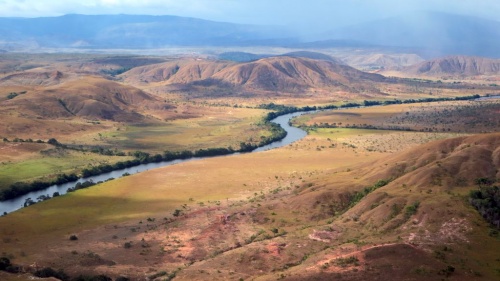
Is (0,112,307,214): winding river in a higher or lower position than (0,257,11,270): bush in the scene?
lower

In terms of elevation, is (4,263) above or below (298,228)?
below

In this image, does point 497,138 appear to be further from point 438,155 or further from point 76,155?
point 76,155

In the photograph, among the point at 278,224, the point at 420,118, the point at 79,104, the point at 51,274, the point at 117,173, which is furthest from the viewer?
the point at 79,104

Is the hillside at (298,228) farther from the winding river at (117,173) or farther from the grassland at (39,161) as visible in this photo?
the grassland at (39,161)

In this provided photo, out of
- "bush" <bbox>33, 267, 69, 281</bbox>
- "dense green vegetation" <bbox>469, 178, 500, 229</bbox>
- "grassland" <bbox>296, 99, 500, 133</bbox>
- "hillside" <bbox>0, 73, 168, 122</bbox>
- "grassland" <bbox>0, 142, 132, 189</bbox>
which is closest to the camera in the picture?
"bush" <bbox>33, 267, 69, 281</bbox>

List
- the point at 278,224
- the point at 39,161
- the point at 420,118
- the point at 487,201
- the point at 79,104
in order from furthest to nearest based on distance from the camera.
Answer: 1. the point at 79,104
2. the point at 420,118
3. the point at 39,161
4. the point at 278,224
5. the point at 487,201

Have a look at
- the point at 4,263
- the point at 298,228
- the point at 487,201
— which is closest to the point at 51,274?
the point at 4,263

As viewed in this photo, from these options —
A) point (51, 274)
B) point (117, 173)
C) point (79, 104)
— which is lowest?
point (117, 173)

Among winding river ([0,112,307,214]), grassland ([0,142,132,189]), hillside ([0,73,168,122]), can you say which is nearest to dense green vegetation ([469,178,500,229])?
winding river ([0,112,307,214])

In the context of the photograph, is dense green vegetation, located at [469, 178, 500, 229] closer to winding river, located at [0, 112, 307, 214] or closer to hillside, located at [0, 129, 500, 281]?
hillside, located at [0, 129, 500, 281]

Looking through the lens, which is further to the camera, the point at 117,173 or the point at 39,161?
the point at 39,161

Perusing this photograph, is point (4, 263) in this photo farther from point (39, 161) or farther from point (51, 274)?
point (39, 161)
